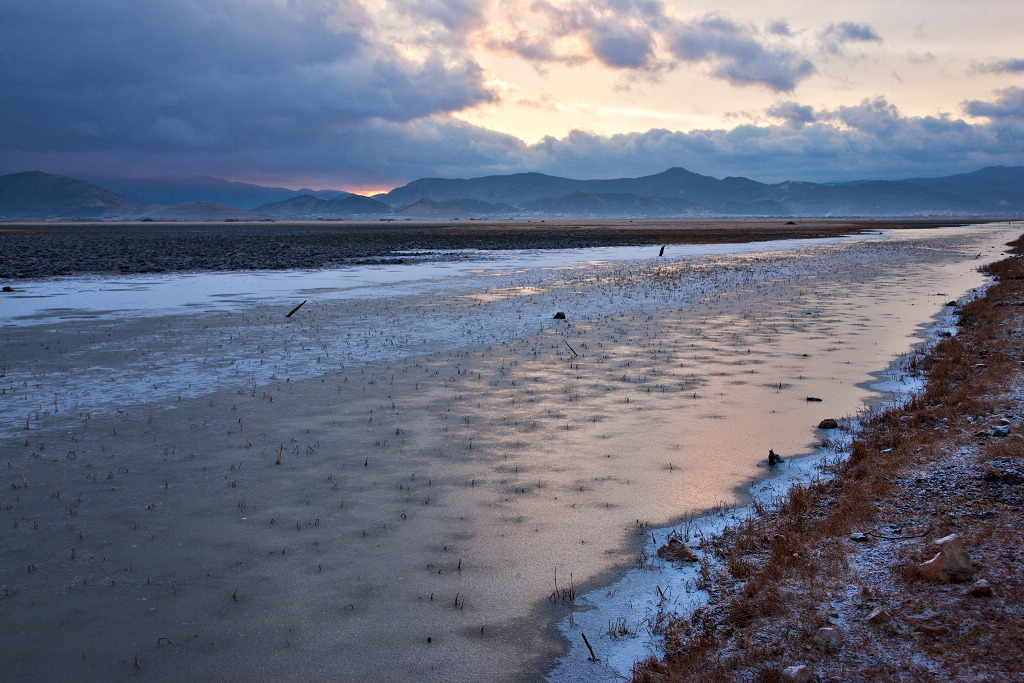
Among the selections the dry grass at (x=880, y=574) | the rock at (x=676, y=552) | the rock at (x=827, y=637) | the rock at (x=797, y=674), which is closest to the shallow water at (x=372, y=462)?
the rock at (x=676, y=552)

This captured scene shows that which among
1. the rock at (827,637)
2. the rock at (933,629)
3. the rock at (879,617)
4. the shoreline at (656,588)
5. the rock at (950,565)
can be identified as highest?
the rock at (950,565)

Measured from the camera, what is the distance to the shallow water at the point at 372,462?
5637 mm

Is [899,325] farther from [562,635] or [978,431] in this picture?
[562,635]

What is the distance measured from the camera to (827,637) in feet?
16.0

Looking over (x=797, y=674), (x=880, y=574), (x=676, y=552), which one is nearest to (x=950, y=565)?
(x=880, y=574)

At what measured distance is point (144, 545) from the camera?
6930 millimetres

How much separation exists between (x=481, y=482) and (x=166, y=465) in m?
4.13

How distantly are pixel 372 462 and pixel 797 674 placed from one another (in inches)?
238

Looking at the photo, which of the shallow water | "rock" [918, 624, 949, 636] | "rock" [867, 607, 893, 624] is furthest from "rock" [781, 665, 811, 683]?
the shallow water

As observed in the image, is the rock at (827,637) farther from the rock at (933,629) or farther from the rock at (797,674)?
the rock at (933,629)

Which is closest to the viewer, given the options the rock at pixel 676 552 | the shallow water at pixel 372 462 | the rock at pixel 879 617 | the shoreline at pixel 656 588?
the rock at pixel 879 617

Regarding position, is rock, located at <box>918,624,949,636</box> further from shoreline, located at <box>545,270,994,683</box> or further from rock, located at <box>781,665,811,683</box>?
shoreline, located at <box>545,270,994,683</box>

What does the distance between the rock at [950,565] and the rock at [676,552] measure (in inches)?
75.3

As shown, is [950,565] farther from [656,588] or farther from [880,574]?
[656,588]
